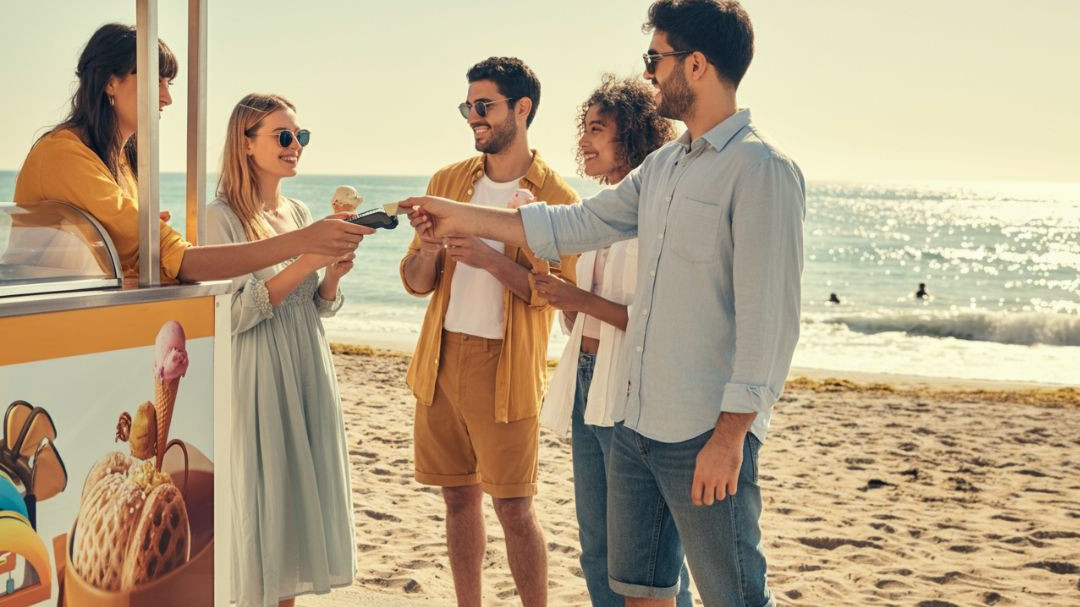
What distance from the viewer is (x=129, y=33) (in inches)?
107

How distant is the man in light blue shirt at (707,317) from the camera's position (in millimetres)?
2488

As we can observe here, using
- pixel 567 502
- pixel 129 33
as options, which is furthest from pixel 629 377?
pixel 567 502

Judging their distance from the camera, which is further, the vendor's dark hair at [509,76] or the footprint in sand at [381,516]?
the footprint in sand at [381,516]

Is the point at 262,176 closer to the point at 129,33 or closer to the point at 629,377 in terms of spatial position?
the point at 129,33

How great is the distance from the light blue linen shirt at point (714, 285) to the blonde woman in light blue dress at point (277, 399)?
1.20m

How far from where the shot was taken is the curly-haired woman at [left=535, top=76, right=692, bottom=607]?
3.43 m

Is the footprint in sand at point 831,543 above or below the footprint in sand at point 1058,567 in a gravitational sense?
below

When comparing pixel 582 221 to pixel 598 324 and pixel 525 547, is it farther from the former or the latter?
pixel 525 547

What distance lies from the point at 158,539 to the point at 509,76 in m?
2.17

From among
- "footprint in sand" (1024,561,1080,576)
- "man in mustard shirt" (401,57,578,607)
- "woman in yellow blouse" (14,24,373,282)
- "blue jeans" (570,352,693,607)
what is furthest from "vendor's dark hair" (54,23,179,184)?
"footprint in sand" (1024,561,1080,576)

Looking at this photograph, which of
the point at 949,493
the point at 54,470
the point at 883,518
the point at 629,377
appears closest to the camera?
the point at 54,470

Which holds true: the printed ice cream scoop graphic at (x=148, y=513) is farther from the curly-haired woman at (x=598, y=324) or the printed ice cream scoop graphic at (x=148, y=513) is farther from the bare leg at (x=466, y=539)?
the bare leg at (x=466, y=539)

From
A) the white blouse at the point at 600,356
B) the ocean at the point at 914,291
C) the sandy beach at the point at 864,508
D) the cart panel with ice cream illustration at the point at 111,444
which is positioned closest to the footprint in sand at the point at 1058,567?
the sandy beach at the point at 864,508

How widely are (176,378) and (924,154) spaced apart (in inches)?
2276
